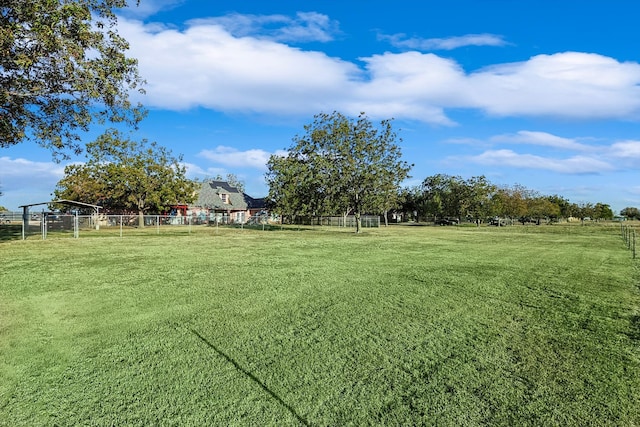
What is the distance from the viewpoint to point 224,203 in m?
56.2

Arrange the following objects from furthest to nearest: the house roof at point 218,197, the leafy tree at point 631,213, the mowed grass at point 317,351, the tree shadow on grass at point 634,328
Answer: the leafy tree at point 631,213 < the house roof at point 218,197 < the tree shadow on grass at point 634,328 < the mowed grass at point 317,351

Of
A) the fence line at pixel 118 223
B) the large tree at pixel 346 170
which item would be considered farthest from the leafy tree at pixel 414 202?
the large tree at pixel 346 170

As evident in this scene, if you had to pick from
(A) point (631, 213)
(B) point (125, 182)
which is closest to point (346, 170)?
(B) point (125, 182)

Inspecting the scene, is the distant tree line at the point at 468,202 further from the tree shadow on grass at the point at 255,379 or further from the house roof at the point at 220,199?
the tree shadow on grass at the point at 255,379

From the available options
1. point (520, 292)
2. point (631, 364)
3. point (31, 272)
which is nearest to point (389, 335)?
point (631, 364)

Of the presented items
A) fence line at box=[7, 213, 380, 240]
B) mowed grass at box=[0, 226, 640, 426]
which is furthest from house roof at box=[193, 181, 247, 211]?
mowed grass at box=[0, 226, 640, 426]

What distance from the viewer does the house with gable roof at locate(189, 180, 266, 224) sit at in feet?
174

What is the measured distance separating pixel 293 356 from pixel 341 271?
6.19m

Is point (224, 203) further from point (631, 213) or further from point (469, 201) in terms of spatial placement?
point (631, 213)

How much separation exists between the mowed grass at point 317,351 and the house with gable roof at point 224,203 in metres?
41.6

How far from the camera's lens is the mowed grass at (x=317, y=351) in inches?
132

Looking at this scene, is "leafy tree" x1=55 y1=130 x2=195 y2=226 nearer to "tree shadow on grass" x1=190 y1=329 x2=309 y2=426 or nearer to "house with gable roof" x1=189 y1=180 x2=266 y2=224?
"house with gable roof" x1=189 y1=180 x2=266 y2=224

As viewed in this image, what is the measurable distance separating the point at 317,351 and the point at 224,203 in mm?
53494

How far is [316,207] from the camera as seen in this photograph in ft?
106
